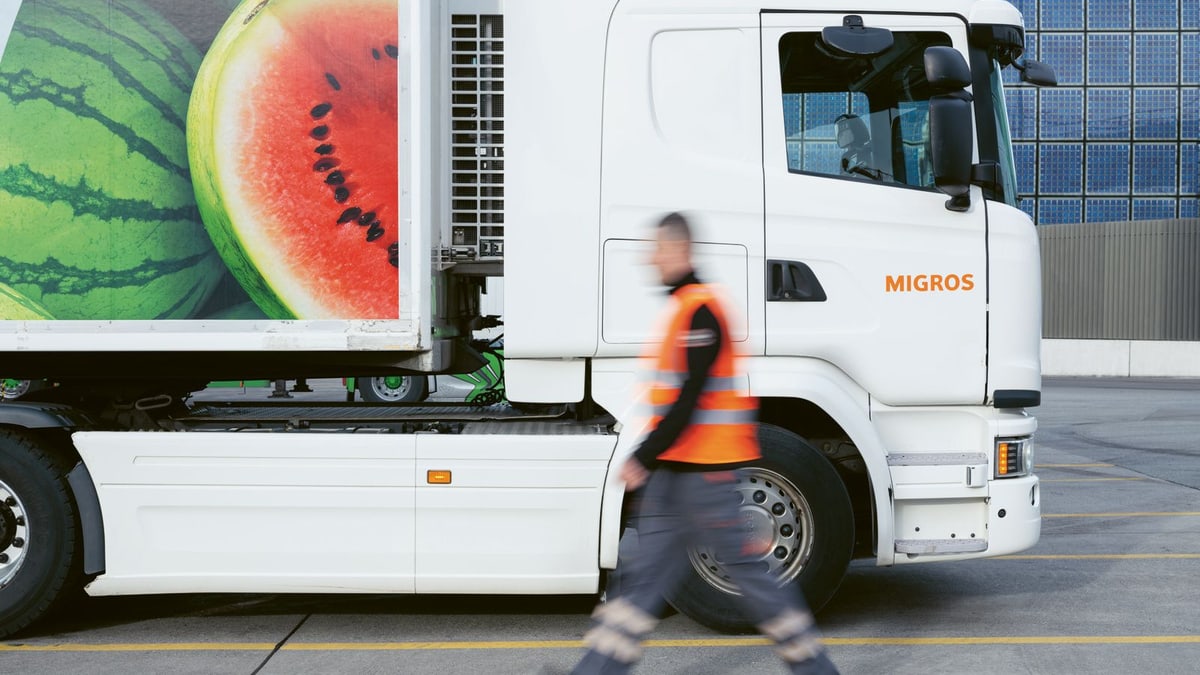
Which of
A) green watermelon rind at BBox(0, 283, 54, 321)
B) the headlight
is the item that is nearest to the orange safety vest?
the headlight

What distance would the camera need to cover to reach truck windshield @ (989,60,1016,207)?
5594mm

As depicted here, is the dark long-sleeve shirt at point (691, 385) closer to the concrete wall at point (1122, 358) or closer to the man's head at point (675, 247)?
the man's head at point (675, 247)

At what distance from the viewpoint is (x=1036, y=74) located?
19.2ft

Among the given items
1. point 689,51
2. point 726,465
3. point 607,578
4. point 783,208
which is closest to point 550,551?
point 607,578

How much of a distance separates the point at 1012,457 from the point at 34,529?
15.0 ft

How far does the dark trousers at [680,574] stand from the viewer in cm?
404

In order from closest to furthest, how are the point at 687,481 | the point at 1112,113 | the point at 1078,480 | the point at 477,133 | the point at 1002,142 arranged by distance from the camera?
the point at 687,481 → the point at 477,133 → the point at 1002,142 → the point at 1078,480 → the point at 1112,113

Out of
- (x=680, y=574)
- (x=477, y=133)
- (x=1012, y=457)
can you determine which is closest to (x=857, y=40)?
(x=477, y=133)

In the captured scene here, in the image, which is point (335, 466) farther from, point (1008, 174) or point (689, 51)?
point (1008, 174)

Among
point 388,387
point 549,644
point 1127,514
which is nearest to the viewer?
point 549,644

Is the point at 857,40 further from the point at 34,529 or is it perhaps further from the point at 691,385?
the point at 34,529

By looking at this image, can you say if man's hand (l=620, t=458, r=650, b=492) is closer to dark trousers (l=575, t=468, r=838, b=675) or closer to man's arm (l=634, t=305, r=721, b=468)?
man's arm (l=634, t=305, r=721, b=468)

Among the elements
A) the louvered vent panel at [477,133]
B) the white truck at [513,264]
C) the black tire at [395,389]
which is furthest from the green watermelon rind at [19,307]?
the louvered vent panel at [477,133]

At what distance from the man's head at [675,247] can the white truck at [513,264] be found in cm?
129
